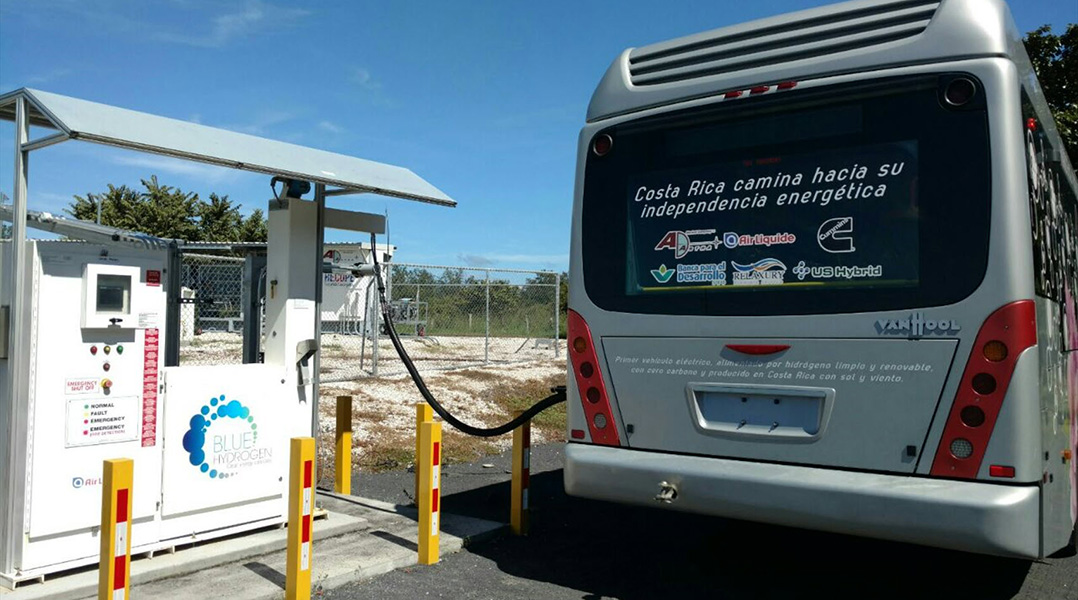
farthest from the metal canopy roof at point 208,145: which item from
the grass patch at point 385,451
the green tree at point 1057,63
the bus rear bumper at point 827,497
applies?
the green tree at point 1057,63

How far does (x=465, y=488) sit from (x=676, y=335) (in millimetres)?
4115

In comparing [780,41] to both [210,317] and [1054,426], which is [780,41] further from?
[210,317]

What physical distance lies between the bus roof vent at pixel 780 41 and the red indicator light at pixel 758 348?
159cm

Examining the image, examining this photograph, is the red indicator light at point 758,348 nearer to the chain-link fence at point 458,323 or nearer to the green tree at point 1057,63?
the chain-link fence at point 458,323

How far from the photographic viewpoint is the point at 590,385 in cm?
527

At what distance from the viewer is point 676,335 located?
4957 mm

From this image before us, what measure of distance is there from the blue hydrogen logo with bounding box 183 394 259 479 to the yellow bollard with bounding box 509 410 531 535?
6.91ft

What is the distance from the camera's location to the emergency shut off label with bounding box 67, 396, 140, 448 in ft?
16.5

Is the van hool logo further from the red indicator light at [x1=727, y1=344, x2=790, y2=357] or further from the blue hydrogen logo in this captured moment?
the red indicator light at [x1=727, y1=344, x2=790, y2=357]

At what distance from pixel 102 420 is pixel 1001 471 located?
4987 mm

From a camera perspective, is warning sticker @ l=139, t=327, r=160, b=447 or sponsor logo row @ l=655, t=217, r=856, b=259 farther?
warning sticker @ l=139, t=327, r=160, b=447

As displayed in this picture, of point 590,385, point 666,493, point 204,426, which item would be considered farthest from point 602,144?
point 204,426

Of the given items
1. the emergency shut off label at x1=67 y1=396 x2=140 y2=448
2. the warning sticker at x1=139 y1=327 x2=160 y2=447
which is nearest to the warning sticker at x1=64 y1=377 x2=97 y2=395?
the emergency shut off label at x1=67 y1=396 x2=140 y2=448

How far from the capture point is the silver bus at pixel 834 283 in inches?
158
